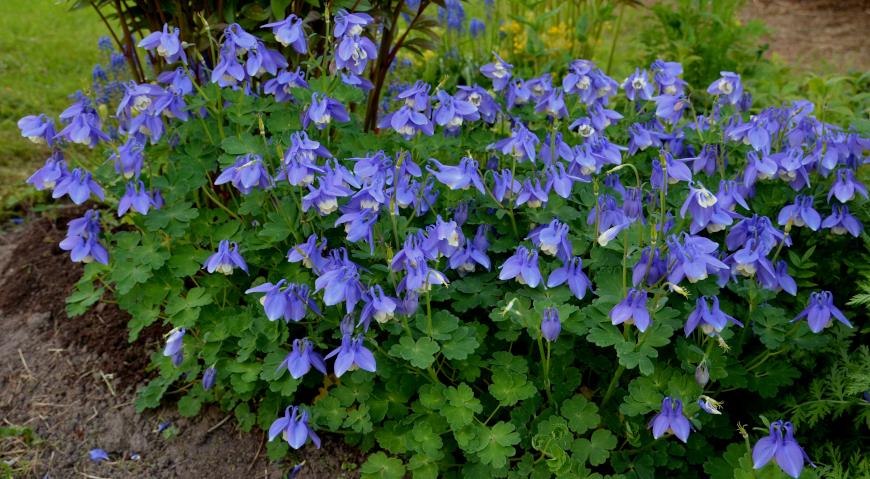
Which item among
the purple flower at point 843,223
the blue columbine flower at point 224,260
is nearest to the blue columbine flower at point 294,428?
the blue columbine flower at point 224,260

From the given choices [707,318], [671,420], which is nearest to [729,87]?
[707,318]

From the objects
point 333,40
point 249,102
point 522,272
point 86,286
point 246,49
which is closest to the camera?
point 522,272

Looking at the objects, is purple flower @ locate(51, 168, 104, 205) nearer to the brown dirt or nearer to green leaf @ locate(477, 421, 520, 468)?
green leaf @ locate(477, 421, 520, 468)

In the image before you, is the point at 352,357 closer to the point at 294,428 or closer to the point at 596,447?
the point at 294,428

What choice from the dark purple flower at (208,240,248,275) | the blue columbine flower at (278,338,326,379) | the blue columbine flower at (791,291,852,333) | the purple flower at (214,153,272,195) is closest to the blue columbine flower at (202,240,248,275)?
the dark purple flower at (208,240,248,275)

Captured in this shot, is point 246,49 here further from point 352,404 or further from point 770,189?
point 770,189

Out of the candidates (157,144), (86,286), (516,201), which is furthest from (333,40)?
(86,286)
